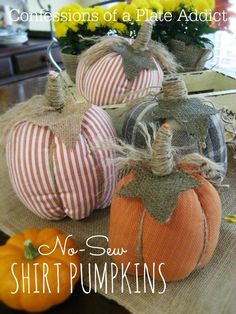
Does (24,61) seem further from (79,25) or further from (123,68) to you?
(123,68)

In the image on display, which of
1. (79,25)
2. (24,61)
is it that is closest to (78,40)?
(79,25)

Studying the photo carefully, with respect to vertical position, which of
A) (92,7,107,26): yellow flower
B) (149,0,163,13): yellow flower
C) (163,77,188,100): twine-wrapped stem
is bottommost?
(163,77,188,100): twine-wrapped stem

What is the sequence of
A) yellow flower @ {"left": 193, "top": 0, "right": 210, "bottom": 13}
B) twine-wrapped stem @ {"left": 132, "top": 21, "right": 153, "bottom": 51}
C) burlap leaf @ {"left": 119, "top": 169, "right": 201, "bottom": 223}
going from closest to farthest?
burlap leaf @ {"left": 119, "top": 169, "right": 201, "bottom": 223}
twine-wrapped stem @ {"left": 132, "top": 21, "right": 153, "bottom": 51}
yellow flower @ {"left": 193, "top": 0, "right": 210, "bottom": 13}

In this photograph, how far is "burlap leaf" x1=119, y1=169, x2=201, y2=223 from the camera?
311 mm

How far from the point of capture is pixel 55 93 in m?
0.42

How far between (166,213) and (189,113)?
15cm

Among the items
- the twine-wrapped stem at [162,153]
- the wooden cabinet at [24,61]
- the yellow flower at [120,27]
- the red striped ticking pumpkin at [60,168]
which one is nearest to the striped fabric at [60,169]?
the red striped ticking pumpkin at [60,168]

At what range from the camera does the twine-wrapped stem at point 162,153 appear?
311 millimetres

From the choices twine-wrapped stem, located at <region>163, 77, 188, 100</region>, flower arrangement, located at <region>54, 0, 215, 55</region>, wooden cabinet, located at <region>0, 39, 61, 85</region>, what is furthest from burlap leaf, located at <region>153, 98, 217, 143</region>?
wooden cabinet, located at <region>0, 39, 61, 85</region>

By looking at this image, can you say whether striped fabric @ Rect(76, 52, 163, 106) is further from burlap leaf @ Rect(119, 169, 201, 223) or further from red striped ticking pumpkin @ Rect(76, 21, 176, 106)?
burlap leaf @ Rect(119, 169, 201, 223)

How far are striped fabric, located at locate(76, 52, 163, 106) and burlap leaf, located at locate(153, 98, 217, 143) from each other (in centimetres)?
11

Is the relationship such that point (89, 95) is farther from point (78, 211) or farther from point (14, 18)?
point (14, 18)

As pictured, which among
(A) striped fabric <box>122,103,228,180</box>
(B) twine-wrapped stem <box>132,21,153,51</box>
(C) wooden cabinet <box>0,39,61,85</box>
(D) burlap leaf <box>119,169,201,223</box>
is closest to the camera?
(D) burlap leaf <box>119,169,201,223</box>

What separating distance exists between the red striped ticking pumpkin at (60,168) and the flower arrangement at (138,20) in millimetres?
315
